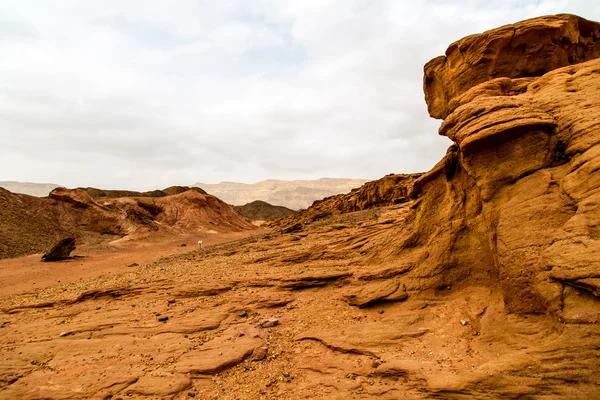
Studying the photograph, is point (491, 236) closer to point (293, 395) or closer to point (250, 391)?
point (293, 395)

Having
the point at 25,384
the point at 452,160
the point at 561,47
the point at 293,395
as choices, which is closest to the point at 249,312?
the point at 293,395

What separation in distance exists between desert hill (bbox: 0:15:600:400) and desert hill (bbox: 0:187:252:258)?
19652 mm

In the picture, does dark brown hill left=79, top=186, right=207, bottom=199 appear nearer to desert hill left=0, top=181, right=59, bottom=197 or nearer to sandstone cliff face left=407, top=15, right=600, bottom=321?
sandstone cliff face left=407, top=15, right=600, bottom=321

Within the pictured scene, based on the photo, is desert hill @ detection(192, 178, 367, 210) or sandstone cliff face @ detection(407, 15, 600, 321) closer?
sandstone cliff face @ detection(407, 15, 600, 321)

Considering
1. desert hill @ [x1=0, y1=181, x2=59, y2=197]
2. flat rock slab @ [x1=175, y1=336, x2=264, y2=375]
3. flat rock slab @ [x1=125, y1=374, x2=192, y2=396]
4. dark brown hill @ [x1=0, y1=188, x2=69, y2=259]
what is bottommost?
flat rock slab @ [x1=125, y1=374, x2=192, y2=396]

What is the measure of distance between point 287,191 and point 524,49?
152936mm

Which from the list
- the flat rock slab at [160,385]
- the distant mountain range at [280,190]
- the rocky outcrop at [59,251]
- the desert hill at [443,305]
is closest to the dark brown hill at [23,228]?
the rocky outcrop at [59,251]

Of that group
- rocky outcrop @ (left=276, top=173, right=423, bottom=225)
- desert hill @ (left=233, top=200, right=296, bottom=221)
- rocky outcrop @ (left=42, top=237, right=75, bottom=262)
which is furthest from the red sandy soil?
desert hill @ (left=233, top=200, right=296, bottom=221)

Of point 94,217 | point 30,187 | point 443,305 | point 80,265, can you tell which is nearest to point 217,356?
point 443,305

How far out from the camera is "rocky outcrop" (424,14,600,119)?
8.75 meters

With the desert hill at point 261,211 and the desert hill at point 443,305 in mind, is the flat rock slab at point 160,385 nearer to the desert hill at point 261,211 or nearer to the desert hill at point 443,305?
the desert hill at point 443,305

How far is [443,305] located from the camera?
634 centimetres

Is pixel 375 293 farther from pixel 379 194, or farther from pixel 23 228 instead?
pixel 23 228

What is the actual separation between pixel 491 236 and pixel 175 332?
22.0 feet
